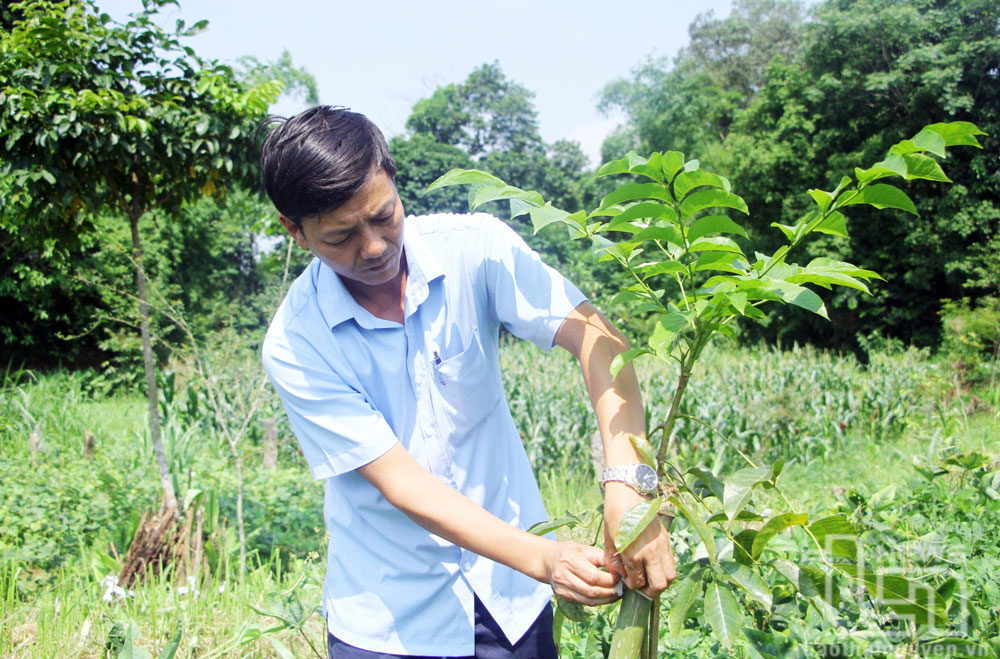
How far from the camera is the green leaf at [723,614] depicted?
1110 millimetres

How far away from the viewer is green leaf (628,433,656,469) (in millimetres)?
1192

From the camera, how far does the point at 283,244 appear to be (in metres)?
12.4

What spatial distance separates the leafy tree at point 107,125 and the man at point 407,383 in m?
3.12

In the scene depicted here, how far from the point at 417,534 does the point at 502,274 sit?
2.01 feet

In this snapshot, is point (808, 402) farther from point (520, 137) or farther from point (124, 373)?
point (520, 137)

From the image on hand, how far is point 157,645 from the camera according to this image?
2.81 m

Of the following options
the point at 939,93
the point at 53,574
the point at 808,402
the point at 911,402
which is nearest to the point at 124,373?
the point at 53,574

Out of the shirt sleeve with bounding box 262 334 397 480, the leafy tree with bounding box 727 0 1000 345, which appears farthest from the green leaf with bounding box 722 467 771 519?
the leafy tree with bounding box 727 0 1000 345

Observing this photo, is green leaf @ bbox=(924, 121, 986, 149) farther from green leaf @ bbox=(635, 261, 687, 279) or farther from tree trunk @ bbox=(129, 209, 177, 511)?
tree trunk @ bbox=(129, 209, 177, 511)

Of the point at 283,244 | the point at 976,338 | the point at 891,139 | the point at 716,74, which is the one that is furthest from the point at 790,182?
the point at 283,244

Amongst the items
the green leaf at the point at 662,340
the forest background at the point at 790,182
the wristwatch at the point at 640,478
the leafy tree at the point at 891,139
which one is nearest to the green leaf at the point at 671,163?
the green leaf at the point at 662,340

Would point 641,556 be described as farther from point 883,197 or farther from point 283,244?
point 283,244

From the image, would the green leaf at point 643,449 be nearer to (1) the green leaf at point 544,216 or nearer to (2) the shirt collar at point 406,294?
(1) the green leaf at point 544,216

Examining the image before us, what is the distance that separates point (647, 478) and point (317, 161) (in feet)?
2.79
